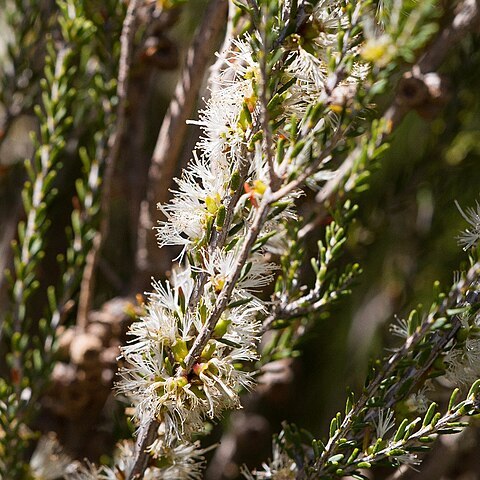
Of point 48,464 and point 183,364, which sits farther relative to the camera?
point 48,464

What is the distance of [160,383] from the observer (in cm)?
50

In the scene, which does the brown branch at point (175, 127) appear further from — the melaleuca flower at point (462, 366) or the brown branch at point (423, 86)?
the melaleuca flower at point (462, 366)

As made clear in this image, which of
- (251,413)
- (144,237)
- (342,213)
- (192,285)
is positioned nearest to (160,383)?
(192,285)

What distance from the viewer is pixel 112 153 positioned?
0.77 metres

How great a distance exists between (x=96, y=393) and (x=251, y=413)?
25 centimetres

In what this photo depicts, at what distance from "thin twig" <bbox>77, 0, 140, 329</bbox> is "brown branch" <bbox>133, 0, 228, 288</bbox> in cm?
5

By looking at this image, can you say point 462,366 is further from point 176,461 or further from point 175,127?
point 175,127

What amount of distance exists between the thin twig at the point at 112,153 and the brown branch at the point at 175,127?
2.1 inches

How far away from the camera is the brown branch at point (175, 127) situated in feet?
2.50

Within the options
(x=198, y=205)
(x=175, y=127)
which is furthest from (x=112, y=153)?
(x=198, y=205)

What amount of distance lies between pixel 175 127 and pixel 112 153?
0.08 metres

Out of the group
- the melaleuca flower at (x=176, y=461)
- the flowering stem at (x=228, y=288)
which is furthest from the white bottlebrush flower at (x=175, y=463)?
the flowering stem at (x=228, y=288)

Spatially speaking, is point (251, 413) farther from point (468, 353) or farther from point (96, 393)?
point (468, 353)

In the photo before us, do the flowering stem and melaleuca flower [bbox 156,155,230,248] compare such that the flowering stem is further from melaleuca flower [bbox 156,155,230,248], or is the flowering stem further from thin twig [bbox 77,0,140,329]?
thin twig [bbox 77,0,140,329]
